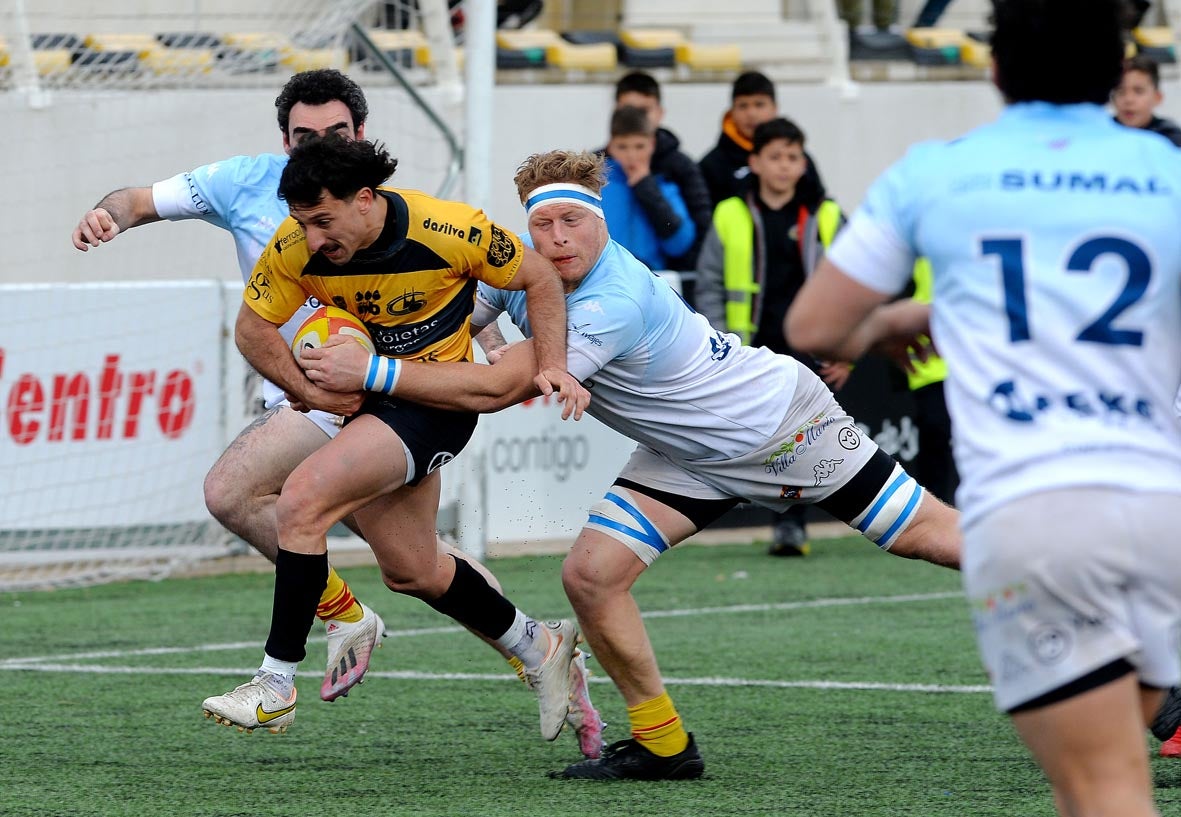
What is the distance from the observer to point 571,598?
5281mm

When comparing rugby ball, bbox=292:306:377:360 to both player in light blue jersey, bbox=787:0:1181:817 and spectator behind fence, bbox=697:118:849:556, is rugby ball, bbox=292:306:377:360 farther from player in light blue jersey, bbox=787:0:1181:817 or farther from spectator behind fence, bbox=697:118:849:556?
spectator behind fence, bbox=697:118:849:556

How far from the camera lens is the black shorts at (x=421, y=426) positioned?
5.18 metres

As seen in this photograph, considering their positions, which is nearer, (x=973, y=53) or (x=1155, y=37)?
(x=973, y=53)

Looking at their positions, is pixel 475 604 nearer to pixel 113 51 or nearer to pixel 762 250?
pixel 762 250

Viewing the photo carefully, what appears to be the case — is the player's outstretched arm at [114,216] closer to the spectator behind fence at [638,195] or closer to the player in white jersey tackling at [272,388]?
the player in white jersey tackling at [272,388]

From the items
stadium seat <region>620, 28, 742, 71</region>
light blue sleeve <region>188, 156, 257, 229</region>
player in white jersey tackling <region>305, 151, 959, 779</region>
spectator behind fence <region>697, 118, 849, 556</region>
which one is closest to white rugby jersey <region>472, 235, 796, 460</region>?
player in white jersey tackling <region>305, 151, 959, 779</region>

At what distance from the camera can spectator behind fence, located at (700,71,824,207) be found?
10656 mm

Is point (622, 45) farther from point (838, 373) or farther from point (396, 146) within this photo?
point (838, 373)

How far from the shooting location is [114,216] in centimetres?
585

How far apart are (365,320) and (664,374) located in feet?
2.70

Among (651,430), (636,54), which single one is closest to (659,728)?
(651,430)

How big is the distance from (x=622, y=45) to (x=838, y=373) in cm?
730

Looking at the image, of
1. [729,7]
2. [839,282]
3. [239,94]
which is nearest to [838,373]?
[239,94]

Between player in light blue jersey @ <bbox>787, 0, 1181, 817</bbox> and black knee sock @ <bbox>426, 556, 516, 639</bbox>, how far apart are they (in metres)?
2.78
